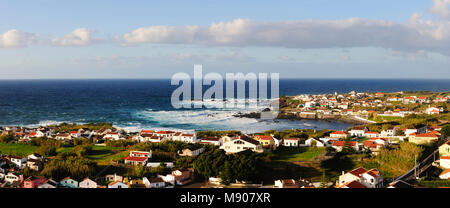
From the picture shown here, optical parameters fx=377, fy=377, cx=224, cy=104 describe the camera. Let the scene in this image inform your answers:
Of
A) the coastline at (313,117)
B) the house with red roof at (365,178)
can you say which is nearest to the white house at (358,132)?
the coastline at (313,117)

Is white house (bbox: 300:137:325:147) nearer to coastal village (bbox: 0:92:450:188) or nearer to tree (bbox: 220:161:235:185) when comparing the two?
coastal village (bbox: 0:92:450:188)

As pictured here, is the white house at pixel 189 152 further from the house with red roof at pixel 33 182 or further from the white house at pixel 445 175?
the white house at pixel 445 175

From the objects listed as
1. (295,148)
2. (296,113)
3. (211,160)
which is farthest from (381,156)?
(296,113)

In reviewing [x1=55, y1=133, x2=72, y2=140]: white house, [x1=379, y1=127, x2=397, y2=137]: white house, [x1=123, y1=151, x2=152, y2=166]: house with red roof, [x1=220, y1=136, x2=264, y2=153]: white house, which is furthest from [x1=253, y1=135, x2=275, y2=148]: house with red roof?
[x1=55, y1=133, x2=72, y2=140]: white house

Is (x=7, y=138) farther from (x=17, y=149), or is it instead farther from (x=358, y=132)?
(x=358, y=132)

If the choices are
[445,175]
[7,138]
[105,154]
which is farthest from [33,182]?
[445,175]
